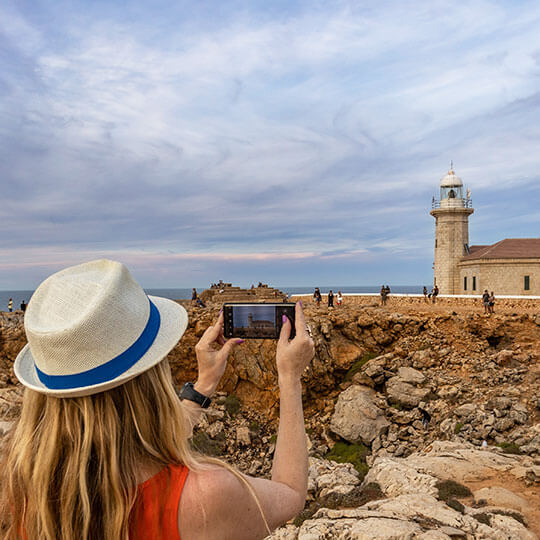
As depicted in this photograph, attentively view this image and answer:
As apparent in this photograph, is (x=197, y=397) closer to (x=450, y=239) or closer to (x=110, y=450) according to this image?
(x=110, y=450)

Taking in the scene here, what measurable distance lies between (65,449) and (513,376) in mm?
17283

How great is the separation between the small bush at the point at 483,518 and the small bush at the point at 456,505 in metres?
0.23

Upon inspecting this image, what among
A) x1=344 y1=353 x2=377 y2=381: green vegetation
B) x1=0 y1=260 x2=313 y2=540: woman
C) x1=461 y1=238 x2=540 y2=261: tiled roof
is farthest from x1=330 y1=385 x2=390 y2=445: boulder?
x1=461 y1=238 x2=540 y2=261: tiled roof

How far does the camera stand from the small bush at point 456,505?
6.42m

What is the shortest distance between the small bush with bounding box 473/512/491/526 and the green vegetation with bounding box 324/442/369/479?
7100 mm

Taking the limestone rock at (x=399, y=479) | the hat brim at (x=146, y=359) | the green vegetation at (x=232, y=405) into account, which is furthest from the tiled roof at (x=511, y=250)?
the hat brim at (x=146, y=359)

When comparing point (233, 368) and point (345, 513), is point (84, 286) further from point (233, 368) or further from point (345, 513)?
point (233, 368)

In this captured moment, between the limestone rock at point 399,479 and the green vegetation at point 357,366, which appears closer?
the limestone rock at point 399,479

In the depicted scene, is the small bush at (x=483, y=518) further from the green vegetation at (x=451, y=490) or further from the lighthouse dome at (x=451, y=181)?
the lighthouse dome at (x=451, y=181)

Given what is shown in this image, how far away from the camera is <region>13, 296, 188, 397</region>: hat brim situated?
126 cm

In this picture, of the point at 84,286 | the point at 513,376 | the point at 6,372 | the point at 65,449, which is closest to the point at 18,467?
the point at 65,449

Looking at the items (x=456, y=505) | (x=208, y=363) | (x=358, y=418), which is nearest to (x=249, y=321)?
(x=208, y=363)

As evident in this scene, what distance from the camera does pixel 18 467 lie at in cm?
133

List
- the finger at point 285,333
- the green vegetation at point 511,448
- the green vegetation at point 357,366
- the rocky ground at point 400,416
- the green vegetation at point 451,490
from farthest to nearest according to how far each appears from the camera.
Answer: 1. the green vegetation at point 357,366
2. the green vegetation at point 511,448
3. the green vegetation at point 451,490
4. the rocky ground at point 400,416
5. the finger at point 285,333
